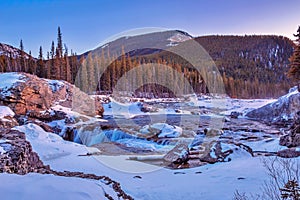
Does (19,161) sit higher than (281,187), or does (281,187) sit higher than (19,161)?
(19,161)

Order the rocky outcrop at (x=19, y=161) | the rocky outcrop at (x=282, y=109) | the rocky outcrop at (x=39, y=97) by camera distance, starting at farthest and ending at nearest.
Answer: the rocky outcrop at (x=282, y=109)
the rocky outcrop at (x=39, y=97)
the rocky outcrop at (x=19, y=161)

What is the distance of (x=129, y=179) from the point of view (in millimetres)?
9133

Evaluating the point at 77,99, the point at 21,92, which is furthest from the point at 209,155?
the point at 77,99

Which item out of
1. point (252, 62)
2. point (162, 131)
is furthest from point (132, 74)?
point (252, 62)

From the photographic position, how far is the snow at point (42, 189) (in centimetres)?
396

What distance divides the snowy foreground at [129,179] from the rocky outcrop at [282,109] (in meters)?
18.7

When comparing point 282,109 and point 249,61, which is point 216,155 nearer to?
point 282,109

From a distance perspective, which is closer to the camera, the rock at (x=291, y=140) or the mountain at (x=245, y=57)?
the rock at (x=291, y=140)

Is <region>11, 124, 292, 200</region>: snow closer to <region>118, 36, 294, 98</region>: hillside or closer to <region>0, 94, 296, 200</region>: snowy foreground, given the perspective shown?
<region>0, 94, 296, 200</region>: snowy foreground

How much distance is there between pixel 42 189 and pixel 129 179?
513 cm

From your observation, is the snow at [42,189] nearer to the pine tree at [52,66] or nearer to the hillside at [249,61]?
the pine tree at [52,66]

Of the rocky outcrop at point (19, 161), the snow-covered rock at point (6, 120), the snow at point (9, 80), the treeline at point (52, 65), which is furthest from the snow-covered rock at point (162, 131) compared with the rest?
the treeline at point (52, 65)

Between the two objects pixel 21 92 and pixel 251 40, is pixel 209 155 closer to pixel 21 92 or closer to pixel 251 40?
pixel 21 92

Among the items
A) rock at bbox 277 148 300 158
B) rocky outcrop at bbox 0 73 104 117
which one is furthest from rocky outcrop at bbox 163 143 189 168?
rocky outcrop at bbox 0 73 104 117
